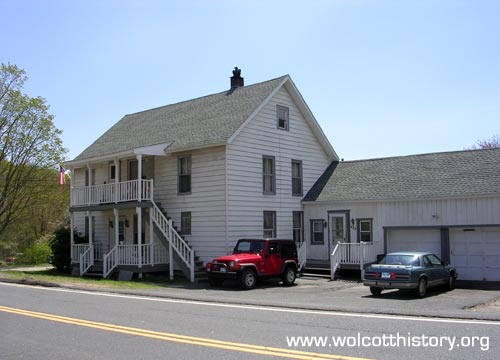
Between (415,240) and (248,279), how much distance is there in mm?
8304

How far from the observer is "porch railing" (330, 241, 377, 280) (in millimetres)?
23047

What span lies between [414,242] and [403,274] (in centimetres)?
767

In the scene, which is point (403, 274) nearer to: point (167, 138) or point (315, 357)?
point (315, 357)

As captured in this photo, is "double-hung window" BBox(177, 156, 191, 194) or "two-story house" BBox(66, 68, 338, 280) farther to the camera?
"double-hung window" BBox(177, 156, 191, 194)

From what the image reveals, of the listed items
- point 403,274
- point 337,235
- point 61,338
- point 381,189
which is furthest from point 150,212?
point 61,338

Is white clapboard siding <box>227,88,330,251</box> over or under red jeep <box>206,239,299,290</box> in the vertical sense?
over

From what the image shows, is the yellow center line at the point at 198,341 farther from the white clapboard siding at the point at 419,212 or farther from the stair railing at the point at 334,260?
the white clapboard siding at the point at 419,212

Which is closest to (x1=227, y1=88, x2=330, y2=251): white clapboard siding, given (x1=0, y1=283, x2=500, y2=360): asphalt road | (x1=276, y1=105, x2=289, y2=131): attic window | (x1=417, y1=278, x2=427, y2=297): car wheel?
(x1=276, y1=105, x2=289, y2=131): attic window

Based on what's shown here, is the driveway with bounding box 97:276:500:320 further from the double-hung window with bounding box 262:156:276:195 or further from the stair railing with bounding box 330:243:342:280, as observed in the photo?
the double-hung window with bounding box 262:156:276:195

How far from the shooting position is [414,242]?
2367cm

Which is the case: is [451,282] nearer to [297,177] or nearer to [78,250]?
[297,177]

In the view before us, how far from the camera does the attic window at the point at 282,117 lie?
27.1 meters

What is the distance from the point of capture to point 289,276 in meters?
21.2

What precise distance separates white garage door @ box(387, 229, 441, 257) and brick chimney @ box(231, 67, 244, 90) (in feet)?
39.9
